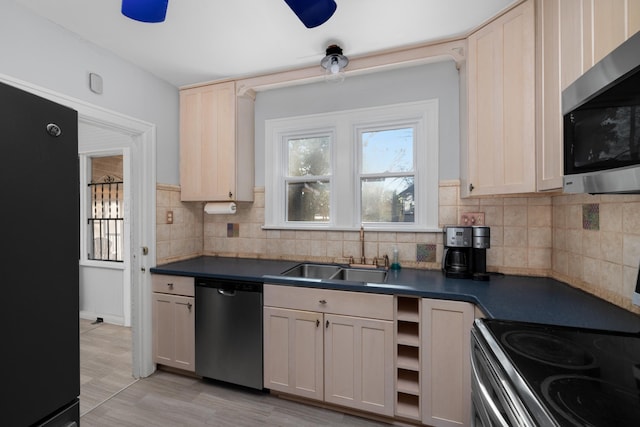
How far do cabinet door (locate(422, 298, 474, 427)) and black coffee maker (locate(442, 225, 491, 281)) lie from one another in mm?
381

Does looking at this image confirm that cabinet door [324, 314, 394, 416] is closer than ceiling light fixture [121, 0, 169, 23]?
No

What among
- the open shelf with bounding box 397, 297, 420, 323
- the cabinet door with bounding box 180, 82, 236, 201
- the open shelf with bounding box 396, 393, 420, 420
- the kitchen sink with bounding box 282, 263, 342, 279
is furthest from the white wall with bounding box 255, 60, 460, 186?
the open shelf with bounding box 396, 393, 420, 420

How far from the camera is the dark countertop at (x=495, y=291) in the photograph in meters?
1.22

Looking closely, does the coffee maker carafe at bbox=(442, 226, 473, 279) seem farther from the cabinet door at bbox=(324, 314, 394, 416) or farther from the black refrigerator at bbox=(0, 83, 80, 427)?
the black refrigerator at bbox=(0, 83, 80, 427)

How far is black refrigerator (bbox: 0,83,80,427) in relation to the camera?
79 centimetres

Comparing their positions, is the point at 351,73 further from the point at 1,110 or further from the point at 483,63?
the point at 1,110

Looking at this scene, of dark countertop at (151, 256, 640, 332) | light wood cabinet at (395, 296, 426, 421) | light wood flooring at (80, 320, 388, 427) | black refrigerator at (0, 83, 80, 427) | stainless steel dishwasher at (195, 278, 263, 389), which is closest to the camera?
black refrigerator at (0, 83, 80, 427)

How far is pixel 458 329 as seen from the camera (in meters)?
1.58

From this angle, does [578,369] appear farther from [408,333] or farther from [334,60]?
[334,60]

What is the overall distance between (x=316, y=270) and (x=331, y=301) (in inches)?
23.6

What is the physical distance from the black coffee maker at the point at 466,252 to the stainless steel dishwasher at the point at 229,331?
1.35 meters

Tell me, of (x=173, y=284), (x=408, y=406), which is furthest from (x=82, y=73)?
(x=408, y=406)

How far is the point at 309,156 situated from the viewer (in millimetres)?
2635

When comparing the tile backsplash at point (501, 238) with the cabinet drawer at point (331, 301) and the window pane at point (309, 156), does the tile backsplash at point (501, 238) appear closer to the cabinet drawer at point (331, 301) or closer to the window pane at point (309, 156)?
the window pane at point (309, 156)
